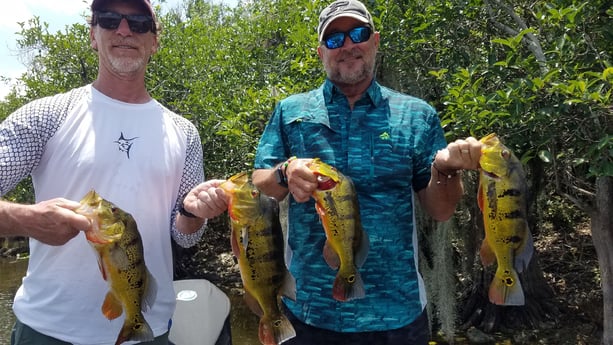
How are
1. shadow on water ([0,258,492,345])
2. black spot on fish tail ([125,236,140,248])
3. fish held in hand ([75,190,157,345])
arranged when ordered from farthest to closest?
1. shadow on water ([0,258,492,345])
2. black spot on fish tail ([125,236,140,248])
3. fish held in hand ([75,190,157,345])

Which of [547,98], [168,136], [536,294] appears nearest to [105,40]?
[168,136]

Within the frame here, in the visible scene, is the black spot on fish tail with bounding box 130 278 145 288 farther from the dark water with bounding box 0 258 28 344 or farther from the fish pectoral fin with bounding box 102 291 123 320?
the dark water with bounding box 0 258 28 344

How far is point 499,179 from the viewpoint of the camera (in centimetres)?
264

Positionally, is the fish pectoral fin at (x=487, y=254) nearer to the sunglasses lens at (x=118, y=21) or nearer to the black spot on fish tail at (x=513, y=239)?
the black spot on fish tail at (x=513, y=239)

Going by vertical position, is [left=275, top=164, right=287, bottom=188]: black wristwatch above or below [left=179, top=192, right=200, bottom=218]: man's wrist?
above

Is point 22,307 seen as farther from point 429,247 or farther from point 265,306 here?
point 429,247

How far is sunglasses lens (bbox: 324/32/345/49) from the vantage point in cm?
301

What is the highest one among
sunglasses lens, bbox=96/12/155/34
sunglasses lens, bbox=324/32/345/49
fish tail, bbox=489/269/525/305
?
sunglasses lens, bbox=96/12/155/34

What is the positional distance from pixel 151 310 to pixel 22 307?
616mm

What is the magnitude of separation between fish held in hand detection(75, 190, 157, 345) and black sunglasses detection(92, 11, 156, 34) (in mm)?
985

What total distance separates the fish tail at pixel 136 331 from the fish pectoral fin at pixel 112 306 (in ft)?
0.20

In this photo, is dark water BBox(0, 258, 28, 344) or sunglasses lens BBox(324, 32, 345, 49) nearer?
sunglasses lens BBox(324, 32, 345, 49)

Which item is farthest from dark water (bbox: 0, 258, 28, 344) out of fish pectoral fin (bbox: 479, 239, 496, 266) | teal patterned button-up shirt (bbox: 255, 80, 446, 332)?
fish pectoral fin (bbox: 479, 239, 496, 266)

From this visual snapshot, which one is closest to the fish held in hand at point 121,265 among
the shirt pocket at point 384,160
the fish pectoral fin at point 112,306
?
the fish pectoral fin at point 112,306
